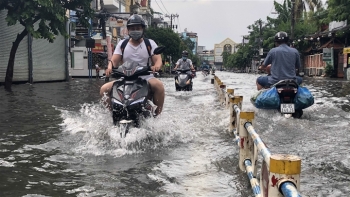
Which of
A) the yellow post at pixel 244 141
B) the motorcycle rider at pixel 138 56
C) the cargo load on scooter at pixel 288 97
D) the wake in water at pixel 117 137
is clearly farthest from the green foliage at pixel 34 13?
the yellow post at pixel 244 141

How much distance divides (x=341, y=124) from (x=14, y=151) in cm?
497

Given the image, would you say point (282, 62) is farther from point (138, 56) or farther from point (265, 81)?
point (138, 56)

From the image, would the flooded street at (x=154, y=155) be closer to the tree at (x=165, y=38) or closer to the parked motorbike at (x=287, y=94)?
the parked motorbike at (x=287, y=94)

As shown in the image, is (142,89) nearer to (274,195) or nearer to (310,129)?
(310,129)

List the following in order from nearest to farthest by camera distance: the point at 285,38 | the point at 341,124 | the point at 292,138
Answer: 1. the point at 292,138
2. the point at 341,124
3. the point at 285,38

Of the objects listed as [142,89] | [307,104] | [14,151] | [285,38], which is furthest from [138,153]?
[285,38]

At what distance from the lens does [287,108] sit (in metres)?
7.30

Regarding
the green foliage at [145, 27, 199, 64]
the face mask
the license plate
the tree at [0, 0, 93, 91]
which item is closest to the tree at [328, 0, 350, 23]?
the tree at [0, 0, 93, 91]

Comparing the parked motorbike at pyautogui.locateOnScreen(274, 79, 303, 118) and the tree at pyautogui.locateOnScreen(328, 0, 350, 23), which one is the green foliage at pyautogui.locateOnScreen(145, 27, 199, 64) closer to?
the tree at pyautogui.locateOnScreen(328, 0, 350, 23)

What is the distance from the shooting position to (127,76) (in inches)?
214

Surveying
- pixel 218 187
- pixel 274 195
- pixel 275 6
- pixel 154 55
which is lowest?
pixel 218 187

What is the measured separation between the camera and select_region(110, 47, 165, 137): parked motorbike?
17.4ft

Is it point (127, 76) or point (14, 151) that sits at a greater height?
point (127, 76)

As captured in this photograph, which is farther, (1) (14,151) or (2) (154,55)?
(2) (154,55)
